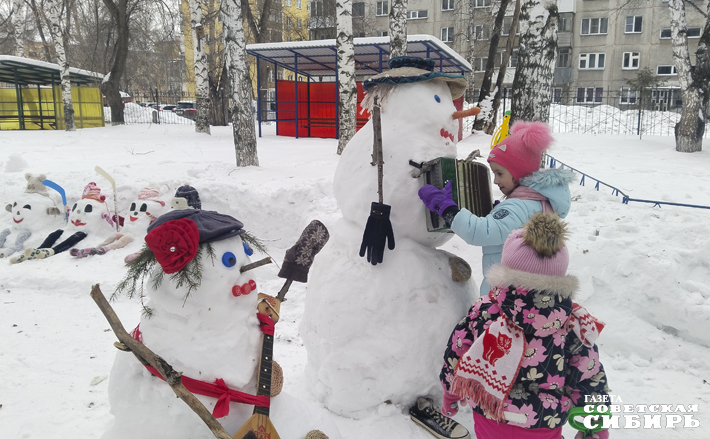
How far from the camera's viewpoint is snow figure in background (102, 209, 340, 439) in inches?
66.6

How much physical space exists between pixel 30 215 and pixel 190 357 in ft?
18.8

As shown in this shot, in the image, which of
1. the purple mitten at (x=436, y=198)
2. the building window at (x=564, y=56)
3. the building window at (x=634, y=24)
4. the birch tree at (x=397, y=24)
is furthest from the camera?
the building window at (x=564, y=56)

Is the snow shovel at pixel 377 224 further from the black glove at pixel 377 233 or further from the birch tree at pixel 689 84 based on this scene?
the birch tree at pixel 689 84

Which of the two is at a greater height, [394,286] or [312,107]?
[312,107]

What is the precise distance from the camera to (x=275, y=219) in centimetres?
602

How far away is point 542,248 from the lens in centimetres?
176

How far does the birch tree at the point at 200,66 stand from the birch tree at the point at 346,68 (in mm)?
6277

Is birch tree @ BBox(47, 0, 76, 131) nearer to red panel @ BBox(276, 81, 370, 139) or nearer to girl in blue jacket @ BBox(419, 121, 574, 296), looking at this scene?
red panel @ BBox(276, 81, 370, 139)

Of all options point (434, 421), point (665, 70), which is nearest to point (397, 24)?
point (434, 421)

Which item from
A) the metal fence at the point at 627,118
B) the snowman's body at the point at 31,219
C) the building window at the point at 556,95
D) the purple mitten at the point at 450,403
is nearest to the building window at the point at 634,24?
the building window at the point at 556,95

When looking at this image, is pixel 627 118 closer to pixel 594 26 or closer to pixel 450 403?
pixel 594 26

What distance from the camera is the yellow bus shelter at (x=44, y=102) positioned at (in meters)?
17.1

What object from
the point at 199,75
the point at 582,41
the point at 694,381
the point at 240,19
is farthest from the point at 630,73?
the point at 694,381

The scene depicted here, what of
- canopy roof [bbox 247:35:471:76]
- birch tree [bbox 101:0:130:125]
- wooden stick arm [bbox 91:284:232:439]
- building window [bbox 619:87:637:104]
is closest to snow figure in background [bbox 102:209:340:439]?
wooden stick arm [bbox 91:284:232:439]
